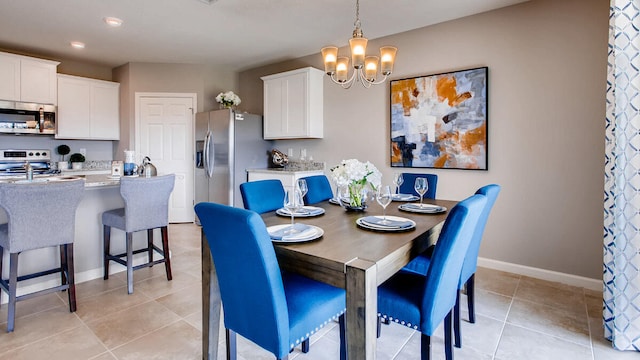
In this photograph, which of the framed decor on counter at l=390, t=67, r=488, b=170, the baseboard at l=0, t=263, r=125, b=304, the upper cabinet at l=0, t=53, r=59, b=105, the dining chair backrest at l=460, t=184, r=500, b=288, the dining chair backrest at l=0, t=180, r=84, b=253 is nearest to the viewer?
the dining chair backrest at l=460, t=184, r=500, b=288

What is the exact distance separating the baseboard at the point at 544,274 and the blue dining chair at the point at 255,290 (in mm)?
2413

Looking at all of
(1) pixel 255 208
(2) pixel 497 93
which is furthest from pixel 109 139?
(2) pixel 497 93

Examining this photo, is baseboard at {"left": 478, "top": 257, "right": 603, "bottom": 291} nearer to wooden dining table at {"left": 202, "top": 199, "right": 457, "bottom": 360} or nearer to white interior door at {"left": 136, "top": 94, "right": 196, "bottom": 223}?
wooden dining table at {"left": 202, "top": 199, "right": 457, "bottom": 360}

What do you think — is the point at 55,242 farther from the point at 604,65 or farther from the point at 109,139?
the point at 604,65

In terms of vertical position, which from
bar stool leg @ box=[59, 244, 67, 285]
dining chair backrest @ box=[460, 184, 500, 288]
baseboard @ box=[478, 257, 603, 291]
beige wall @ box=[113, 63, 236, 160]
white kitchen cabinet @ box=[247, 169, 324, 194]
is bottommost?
baseboard @ box=[478, 257, 603, 291]

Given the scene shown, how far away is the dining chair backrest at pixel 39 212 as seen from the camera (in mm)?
2049

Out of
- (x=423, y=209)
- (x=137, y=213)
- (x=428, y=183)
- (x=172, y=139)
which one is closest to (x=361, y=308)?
(x=423, y=209)

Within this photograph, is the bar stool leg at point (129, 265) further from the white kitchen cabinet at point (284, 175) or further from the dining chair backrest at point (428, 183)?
the dining chair backrest at point (428, 183)

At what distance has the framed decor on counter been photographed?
3.19 meters

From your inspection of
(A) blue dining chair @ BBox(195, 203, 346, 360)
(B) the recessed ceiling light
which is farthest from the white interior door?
(A) blue dining chair @ BBox(195, 203, 346, 360)

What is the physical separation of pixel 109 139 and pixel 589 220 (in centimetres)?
616

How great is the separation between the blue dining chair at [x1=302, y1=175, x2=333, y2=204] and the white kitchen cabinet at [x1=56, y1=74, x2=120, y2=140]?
13.4 feet

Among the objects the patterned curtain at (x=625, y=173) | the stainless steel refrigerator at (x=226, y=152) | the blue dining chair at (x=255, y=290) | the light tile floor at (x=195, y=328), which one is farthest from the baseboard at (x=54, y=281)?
the patterned curtain at (x=625, y=173)

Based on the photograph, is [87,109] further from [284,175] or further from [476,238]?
[476,238]
